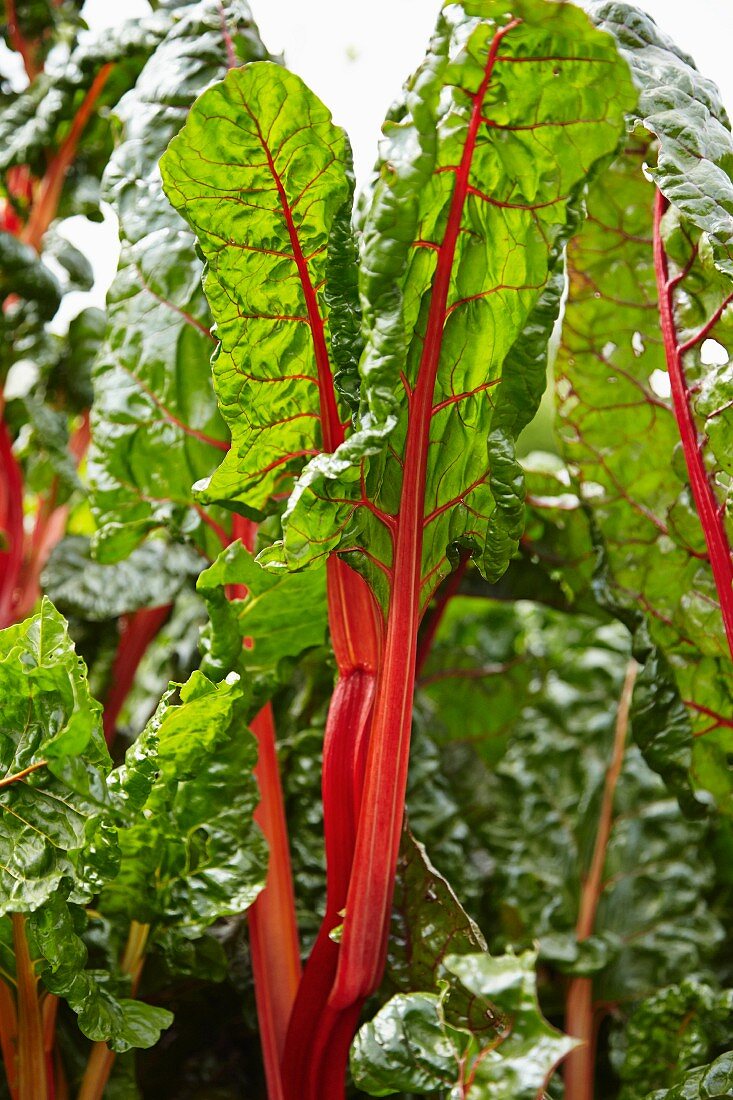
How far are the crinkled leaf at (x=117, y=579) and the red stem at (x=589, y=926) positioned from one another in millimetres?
444

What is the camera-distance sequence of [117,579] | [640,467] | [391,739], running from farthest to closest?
[117,579] → [640,467] → [391,739]

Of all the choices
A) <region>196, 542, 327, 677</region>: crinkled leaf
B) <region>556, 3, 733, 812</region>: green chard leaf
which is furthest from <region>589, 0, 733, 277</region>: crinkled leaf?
<region>196, 542, 327, 677</region>: crinkled leaf

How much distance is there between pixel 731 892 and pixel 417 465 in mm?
656

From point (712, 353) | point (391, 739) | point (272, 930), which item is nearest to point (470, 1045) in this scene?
point (391, 739)

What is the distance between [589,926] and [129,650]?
0.55m

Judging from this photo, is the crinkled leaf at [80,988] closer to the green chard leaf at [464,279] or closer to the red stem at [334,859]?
the red stem at [334,859]

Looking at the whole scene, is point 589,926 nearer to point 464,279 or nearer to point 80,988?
point 80,988

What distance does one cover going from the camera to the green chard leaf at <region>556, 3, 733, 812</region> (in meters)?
0.64

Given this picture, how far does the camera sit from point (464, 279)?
0.55m

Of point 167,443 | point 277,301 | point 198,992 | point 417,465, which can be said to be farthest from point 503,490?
point 198,992

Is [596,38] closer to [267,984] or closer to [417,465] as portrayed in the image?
[417,465]

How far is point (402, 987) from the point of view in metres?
0.65

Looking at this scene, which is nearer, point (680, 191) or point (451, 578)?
point (680, 191)

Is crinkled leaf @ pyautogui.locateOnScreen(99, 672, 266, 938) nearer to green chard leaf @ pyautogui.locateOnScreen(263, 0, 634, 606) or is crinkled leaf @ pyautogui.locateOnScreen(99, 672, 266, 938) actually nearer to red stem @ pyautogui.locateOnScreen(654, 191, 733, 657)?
green chard leaf @ pyautogui.locateOnScreen(263, 0, 634, 606)
